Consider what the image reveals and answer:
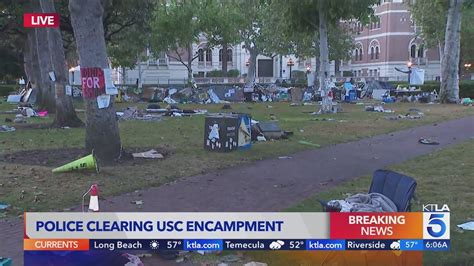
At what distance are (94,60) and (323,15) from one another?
1563cm

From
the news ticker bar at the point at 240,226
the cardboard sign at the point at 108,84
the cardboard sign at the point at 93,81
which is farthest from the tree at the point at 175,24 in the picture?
the news ticker bar at the point at 240,226

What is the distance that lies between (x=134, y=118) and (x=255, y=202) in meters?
15.9

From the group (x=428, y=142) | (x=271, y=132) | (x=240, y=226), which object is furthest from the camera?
(x=271, y=132)

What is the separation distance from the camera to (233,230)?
425 cm

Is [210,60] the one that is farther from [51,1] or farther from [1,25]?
[51,1]

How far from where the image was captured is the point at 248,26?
6272cm

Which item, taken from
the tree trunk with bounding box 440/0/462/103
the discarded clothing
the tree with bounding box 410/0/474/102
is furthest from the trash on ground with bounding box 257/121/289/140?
the tree with bounding box 410/0/474/102

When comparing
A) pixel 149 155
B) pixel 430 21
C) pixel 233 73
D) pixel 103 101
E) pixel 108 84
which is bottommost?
pixel 149 155

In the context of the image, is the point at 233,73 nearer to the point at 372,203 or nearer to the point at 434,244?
the point at 372,203

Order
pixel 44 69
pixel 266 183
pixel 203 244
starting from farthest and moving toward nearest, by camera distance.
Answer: pixel 44 69
pixel 266 183
pixel 203 244

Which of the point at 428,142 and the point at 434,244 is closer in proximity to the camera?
the point at 434,244

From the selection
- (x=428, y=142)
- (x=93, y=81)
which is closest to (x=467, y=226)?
(x=93, y=81)

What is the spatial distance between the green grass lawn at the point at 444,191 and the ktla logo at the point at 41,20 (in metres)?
12.2

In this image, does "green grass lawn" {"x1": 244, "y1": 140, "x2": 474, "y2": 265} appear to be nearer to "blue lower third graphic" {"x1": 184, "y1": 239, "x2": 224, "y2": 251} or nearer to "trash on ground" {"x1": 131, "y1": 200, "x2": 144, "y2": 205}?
"blue lower third graphic" {"x1": 184, "y1": 239, "x2": 224, "y2": 251}
